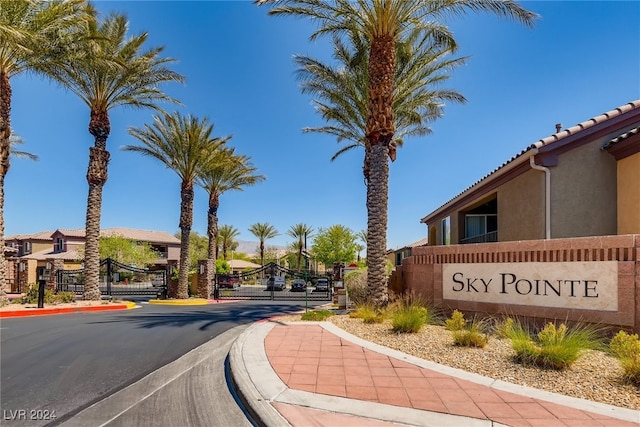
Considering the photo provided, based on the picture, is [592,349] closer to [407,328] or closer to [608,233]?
[407,328]

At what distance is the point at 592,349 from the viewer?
21.6 feet

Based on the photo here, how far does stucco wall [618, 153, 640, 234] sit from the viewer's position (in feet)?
31.5

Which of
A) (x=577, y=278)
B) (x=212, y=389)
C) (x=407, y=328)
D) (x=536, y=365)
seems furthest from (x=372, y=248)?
(x=212, y=389)

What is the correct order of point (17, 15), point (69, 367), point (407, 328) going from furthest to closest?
point (17, 15), point (407, 328), point (69, 367)

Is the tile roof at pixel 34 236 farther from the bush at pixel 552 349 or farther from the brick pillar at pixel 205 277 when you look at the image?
the bush at pixel 552 349

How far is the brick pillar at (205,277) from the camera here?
22891mm

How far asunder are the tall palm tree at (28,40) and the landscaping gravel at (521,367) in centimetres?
1619

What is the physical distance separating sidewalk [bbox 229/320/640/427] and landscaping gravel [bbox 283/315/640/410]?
0.28 meters

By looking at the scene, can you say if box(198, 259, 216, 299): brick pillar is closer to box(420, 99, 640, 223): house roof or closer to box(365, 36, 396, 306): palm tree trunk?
box(365, 36, 396, 306): palm tree trunk

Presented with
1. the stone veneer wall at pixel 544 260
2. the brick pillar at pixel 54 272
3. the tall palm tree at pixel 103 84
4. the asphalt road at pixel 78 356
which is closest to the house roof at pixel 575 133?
the stone veneer wall at pixel 544 260

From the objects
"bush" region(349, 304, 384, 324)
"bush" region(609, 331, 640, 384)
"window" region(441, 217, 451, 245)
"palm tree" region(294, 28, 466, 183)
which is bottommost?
"bush" region(349, 304, 384, 324)

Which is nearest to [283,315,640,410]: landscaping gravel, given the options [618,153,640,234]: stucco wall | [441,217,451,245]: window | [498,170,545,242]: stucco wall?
[498,170,545,242]: stucco wall

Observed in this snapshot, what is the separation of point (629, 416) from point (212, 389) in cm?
523

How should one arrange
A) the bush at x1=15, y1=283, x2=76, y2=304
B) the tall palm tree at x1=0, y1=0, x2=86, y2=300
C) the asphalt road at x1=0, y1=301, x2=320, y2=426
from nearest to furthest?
1. the asphalt road at x1=0, y1=301, x2=320, y2=426
2. the tall palm tree at x1=0, y1=0, x2=86, y2=300
3. the bush at x1=15, y1=283, x2=76, y2=304
